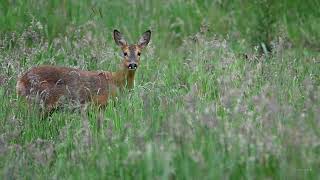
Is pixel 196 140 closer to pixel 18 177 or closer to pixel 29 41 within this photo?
→ pixel 18 177

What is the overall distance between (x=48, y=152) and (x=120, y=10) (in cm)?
589

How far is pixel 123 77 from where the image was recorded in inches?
318

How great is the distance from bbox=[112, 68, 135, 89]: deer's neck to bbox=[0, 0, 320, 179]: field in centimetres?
28

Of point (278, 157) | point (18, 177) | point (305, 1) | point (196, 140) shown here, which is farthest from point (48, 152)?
point (305, 1)

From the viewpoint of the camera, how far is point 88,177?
484 centimetres

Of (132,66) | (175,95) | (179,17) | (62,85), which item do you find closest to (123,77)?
(132,66)

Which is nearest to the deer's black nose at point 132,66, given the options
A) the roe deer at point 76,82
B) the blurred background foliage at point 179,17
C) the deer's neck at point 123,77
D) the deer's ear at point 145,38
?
the roe deer at point 76,82

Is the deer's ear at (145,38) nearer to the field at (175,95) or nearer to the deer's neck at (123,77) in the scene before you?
the field at (175,95)

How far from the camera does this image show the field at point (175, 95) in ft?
15.3

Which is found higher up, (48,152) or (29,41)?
(29,41)

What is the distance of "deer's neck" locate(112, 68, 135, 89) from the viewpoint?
8031mm

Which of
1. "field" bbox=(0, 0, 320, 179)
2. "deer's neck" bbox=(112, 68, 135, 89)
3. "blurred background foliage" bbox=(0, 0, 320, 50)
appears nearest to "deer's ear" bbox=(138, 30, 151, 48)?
"field" bbox=(0, 0, 320, 179)

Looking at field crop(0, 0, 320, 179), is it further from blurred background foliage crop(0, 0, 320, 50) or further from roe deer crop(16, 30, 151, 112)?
roe deer crop(16, 30, 151, 112)

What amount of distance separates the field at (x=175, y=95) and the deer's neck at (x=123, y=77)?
10.9 inches
